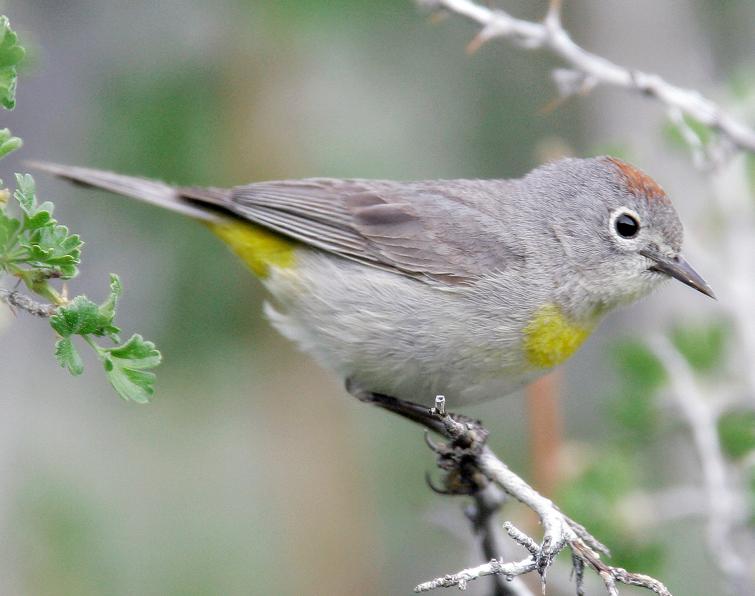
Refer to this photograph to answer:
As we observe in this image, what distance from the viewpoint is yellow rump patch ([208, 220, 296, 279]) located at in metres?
4.97

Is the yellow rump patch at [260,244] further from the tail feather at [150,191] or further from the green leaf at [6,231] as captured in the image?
the green leaf at [6,231]

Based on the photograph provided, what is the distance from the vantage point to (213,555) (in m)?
5.96

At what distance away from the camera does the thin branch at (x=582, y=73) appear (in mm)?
3883

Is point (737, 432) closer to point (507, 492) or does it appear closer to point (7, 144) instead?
point (507, 492)

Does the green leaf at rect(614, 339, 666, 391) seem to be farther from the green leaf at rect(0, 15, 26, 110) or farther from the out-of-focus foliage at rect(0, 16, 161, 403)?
the green leaf at rect(0, 15, 26, 110)

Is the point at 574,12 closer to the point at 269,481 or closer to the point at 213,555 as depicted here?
the point at 269,481

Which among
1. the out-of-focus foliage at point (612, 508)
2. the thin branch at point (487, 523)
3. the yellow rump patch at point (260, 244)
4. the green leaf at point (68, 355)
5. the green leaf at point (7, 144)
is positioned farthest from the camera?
the yellow rump patch at point (260, 244)

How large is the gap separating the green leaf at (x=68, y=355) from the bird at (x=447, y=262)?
6.80ft

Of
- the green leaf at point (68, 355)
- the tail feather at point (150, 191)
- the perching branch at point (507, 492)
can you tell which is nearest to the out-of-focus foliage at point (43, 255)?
the green leaf at point (68, 355)

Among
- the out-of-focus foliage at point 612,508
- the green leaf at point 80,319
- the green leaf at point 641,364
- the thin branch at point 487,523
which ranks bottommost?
the green leaf at point 80,319

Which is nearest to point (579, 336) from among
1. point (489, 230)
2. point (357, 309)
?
point (489, 230)

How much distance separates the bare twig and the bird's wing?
239 centimetres

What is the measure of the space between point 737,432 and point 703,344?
507mm

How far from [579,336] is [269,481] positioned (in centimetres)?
254
